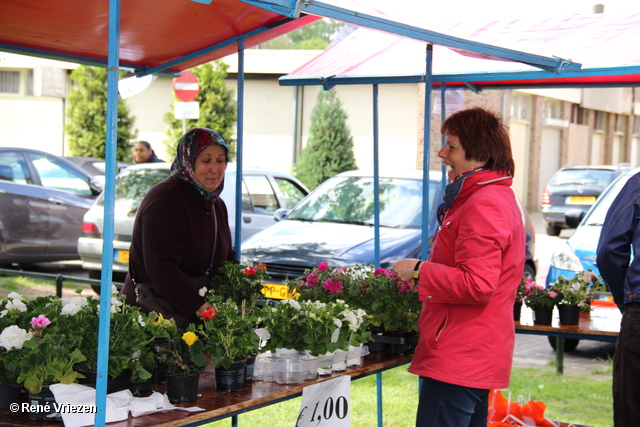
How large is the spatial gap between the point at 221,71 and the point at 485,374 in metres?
20.1

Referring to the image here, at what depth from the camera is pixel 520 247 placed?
2932 mm

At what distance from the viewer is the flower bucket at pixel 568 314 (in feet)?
15.1

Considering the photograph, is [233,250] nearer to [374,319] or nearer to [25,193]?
[374,319]

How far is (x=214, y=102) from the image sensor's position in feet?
72.8

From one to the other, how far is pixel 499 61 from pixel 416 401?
110 inches

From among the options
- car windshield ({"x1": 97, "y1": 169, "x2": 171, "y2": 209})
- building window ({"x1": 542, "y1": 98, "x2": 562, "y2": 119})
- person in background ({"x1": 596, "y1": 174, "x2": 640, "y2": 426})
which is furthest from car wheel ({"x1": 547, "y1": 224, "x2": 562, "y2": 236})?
person in background ({"x1": 596, "y1": 174, "x2": 640, "y2": 426})

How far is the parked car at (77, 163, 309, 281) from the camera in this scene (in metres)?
8.62

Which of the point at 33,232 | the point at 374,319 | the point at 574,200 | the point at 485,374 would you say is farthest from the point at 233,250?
the point at 574,200

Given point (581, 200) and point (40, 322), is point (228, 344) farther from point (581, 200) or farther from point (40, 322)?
point (581, 200)

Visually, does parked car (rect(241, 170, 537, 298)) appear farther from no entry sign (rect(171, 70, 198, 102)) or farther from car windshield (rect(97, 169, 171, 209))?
no entry sign (rect(171, 70, 198, 102))

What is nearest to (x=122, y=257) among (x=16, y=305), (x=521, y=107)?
(x=16, y=305)

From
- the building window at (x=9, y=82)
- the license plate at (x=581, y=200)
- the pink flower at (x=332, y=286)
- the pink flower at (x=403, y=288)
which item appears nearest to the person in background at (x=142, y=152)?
the pink flower at (x=332, y=286)

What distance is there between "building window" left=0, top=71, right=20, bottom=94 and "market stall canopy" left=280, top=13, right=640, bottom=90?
22809mm

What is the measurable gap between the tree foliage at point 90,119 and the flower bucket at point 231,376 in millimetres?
20190
